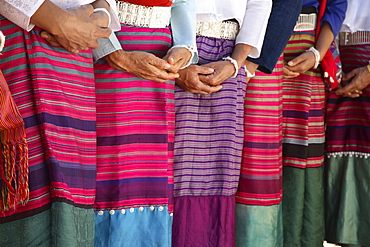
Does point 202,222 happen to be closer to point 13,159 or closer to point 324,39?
point 13,159

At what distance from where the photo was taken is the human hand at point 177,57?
7.52 feet

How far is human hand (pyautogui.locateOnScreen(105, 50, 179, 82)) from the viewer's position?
7.36ft

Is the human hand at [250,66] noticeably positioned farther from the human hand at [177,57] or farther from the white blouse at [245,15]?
the human hand at [177,57]

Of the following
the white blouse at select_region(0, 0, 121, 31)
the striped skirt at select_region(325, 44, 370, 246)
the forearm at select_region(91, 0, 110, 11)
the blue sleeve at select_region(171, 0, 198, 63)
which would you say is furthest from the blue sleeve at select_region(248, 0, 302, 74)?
the white blouse at select_region(0, 0, 121, 31)

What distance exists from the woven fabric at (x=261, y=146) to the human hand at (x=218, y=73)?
16.7 inches

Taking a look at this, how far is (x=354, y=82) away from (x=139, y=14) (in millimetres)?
1873

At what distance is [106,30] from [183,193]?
0.91 m

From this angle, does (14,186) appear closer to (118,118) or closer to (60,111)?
(60,111)

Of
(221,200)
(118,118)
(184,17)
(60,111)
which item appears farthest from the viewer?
(221,200)

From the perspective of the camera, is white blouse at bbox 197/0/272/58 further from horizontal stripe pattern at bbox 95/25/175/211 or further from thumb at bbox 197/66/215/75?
horizontal stripe pattern at bbox 95/25/175/211

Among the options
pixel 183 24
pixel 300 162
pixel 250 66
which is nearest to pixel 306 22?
pixel 250 66

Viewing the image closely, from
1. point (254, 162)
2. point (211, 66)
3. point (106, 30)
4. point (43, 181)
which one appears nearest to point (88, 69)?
point (106, 30)

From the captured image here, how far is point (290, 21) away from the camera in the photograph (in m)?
2.99

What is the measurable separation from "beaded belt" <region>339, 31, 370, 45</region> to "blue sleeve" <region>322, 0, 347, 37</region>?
0.92ft
